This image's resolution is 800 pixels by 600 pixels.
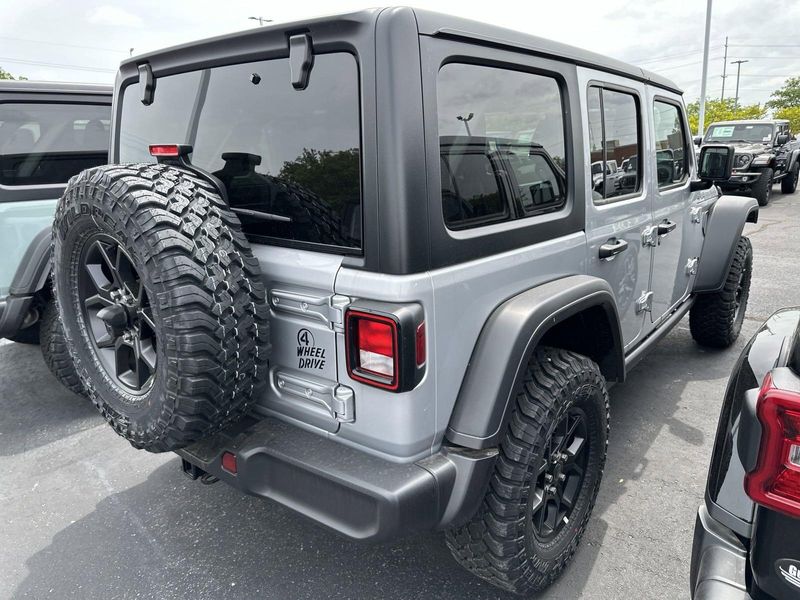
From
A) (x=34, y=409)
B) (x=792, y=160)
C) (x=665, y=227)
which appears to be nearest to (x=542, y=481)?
(x=665, y=227)

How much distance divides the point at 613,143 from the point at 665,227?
756 mm

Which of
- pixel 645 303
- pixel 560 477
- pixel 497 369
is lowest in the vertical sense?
pixel 560 477

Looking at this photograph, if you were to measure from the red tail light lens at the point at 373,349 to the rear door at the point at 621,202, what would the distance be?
121 cm

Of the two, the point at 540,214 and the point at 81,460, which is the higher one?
the point at 540,214

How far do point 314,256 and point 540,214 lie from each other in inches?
35.5

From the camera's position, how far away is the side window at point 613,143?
2553 mm

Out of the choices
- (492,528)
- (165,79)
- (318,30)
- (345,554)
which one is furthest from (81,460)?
(318,30)

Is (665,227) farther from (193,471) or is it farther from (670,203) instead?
(193,471)

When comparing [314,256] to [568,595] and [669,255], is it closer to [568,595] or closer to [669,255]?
[568,595]

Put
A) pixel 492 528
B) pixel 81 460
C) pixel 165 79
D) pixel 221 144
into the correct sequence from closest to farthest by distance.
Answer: pixel 492 528 < pixel 221 144 < pixel 165 79 < pixel 81 460

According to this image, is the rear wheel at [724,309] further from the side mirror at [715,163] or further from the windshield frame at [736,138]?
the windshield frame at [736,138]

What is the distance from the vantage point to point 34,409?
3.96 m

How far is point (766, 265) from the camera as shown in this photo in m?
7.47

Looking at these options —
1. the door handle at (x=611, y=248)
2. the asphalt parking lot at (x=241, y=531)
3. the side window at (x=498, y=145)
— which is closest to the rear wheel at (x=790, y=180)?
the asphalt parking lot at (x=241, y=531)
